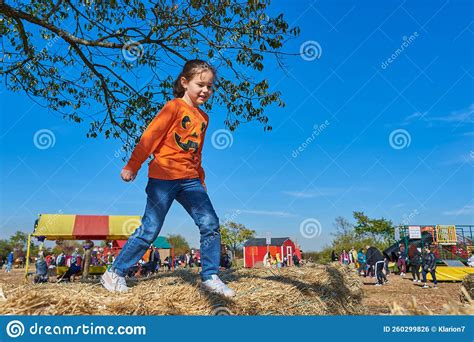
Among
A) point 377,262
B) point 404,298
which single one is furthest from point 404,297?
point 377,262

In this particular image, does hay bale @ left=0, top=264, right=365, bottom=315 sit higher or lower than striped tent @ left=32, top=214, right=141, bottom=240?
lower

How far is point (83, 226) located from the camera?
1431cm

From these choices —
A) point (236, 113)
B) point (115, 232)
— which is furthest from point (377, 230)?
point (236, 113)

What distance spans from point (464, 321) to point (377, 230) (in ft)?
125

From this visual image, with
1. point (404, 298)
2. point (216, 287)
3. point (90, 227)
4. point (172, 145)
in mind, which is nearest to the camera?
point (216, 287)

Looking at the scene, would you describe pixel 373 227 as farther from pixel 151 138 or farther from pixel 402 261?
pixel 151 138

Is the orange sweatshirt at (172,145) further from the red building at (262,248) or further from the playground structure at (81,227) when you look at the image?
the red building at (262,248)

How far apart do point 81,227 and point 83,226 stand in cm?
12

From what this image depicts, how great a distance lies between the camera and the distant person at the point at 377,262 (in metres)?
13.4

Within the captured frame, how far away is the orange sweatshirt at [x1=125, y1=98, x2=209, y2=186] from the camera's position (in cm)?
316

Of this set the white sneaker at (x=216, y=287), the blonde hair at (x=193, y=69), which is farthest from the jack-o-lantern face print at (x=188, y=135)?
the white sneaker at (x=216, y=287)

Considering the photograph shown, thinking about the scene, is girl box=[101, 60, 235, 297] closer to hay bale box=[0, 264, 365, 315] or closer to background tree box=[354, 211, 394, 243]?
hay bale box=[0, 264, 365, 315]

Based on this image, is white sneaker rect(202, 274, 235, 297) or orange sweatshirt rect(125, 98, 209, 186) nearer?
white sneaker rect(202, 274, 235, 297)

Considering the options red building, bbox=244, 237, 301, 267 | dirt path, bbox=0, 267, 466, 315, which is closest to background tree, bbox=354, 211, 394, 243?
red building, bbox=244, 237, 301, 267
